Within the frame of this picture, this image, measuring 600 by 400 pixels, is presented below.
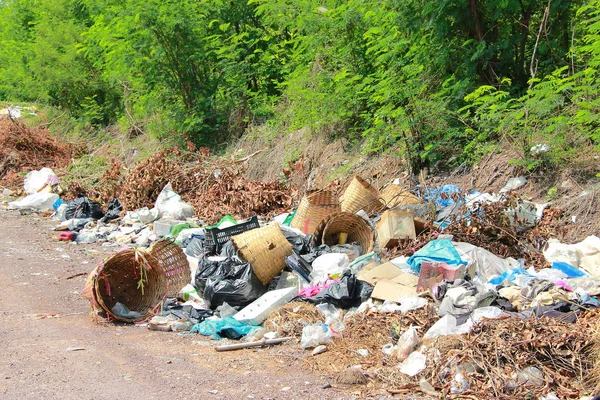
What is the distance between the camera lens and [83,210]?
35.3 ft

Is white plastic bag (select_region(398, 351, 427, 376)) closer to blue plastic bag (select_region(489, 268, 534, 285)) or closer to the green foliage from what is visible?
blue plastic bag (select_region(489, 268, 534, 285))

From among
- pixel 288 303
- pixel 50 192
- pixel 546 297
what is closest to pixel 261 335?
pixel 288 303

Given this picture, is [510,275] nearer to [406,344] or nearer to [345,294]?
[345,294]

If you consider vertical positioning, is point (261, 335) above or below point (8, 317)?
below

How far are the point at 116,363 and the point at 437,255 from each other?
302cm

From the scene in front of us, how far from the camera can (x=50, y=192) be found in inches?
488

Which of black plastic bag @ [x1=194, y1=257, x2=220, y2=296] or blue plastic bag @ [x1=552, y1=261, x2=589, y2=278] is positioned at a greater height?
black plastic bag @ [x1=194, y1=257, x2=220, y2=296]

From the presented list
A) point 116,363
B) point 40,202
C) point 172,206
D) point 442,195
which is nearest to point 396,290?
point 116,363

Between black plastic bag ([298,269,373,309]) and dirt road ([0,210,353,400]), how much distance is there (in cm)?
71

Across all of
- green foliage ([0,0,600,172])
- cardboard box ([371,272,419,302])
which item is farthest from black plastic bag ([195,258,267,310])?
green foliage ([0,0,600,172])

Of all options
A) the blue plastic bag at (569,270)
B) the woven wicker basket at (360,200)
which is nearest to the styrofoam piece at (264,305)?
the woven wicker basket at (360,200)

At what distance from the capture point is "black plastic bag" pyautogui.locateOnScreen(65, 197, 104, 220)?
1070 centimetres

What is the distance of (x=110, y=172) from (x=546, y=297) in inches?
352

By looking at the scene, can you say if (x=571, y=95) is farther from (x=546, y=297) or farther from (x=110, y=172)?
(x=110, y=172)
